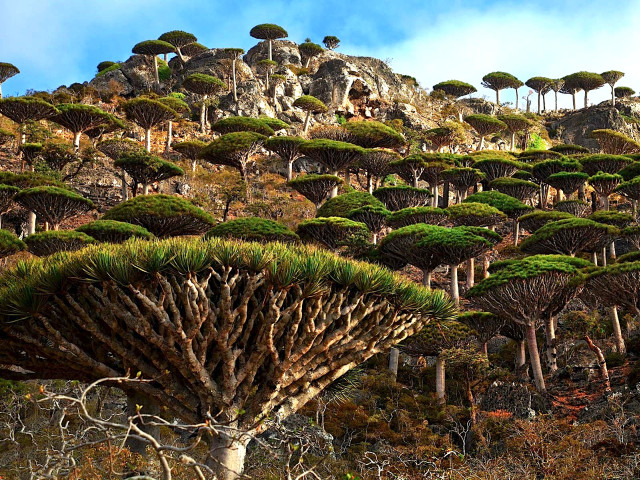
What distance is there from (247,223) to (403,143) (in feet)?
79.3

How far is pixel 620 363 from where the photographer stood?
19766mm

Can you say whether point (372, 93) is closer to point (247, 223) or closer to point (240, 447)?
point (247, 223)

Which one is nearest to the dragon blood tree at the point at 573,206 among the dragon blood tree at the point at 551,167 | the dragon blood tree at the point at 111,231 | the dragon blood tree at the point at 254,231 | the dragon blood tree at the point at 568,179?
the dragon blood tree at the point at 568,179

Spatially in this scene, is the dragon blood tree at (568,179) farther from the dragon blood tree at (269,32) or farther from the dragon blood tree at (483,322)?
the dragon blood tree at (269,32)

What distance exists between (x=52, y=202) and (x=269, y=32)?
4830 cm

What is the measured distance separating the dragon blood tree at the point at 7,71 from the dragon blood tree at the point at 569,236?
49.5 meters

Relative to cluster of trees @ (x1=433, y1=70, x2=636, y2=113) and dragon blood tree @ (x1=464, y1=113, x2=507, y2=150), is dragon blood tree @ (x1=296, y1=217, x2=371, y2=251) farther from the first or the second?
cluster of trees @ (x1=433, y1=70, x2=636, y2=113)

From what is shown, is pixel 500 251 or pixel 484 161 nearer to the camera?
pixel 500 251

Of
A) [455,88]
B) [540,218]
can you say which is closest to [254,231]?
[540,218]

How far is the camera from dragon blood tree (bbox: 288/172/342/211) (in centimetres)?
3347

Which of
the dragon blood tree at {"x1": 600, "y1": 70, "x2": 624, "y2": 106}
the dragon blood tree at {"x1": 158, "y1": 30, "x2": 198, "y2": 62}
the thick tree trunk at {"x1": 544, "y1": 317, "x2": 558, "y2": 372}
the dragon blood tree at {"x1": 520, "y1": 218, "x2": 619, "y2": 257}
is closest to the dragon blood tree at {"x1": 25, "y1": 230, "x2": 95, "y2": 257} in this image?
the thick tree trunk at {"x1": 544, "y1": 317, "x2": 558, "y2": 372}

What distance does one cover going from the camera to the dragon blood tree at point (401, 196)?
33969 millimetres

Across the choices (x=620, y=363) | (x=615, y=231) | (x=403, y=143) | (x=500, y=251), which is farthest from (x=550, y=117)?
(x=620, y=363)

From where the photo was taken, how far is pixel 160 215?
24328mm
